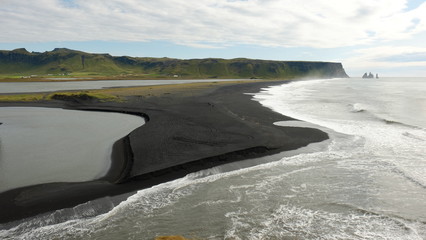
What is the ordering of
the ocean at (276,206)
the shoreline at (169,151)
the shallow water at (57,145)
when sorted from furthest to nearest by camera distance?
the shallow water at (57,145)
the shoreline at (169,151)
the ocean at (276,206)

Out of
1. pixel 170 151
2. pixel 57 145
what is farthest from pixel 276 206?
pixel 57 145

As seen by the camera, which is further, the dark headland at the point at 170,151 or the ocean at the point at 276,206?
the dark headland at the point at 170,151

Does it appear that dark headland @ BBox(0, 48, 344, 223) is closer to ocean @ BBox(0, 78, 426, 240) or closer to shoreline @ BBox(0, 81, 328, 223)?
shoreline @ BBox(0, 81, 328, 223)

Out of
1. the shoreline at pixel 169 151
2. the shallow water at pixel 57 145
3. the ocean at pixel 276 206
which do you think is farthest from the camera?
the shallow water at pixel 57 145

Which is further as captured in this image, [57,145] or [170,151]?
[57,145]

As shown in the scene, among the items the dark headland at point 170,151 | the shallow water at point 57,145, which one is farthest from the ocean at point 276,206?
the shallow water at point 57,145

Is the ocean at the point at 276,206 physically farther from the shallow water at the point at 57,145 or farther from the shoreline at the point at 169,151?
the shallow water at the point at 57,145

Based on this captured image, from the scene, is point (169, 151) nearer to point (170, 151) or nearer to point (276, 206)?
point (170, 151)

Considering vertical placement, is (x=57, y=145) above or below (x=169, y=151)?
below

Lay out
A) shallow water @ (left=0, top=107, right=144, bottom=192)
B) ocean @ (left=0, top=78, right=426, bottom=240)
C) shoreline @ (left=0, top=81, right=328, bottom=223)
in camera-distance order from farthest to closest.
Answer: shallow water @ (left=0, top=107, right=144, bottom=192), shoreline @ (left=0, top=81, right=328, bottom=223), ocean @ (left=0, top=78, right=426, bottom=240)


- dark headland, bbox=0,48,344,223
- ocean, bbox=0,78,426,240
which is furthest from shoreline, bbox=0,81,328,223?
ocean, bbox=0,78,426,240
